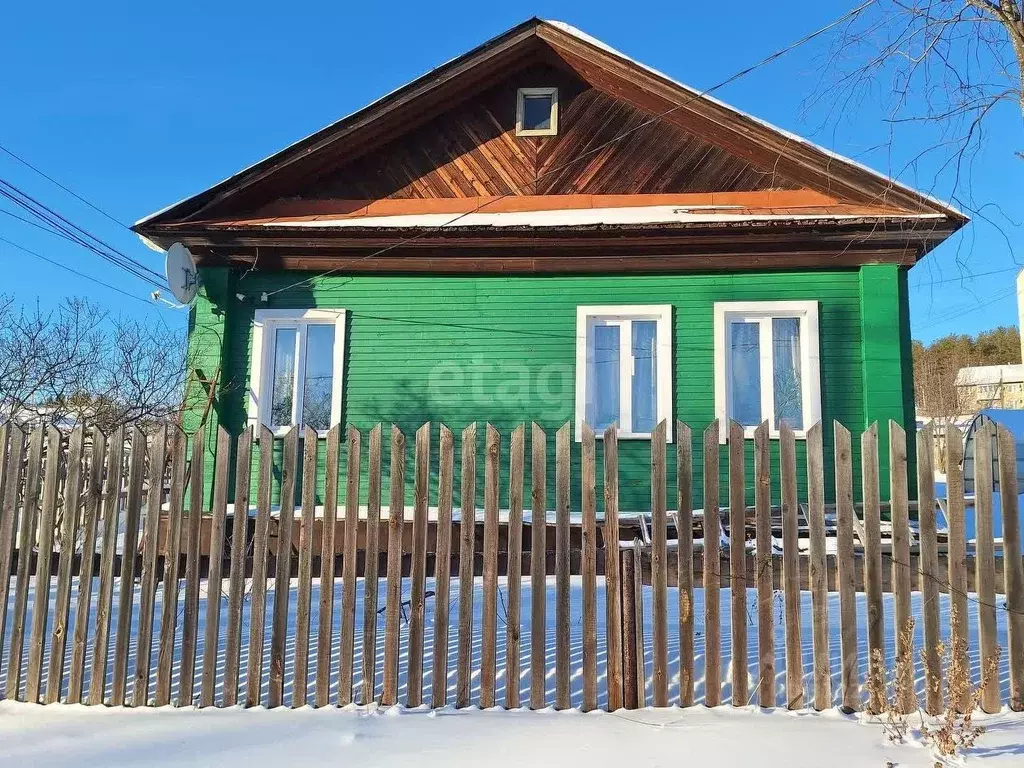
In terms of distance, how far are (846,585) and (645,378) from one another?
573 centimetres

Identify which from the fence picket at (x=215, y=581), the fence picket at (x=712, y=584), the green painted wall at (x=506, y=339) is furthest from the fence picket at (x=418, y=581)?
the green painted wall at (x=506, y=339)

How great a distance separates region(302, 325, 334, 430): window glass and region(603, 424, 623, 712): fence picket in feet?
21.1

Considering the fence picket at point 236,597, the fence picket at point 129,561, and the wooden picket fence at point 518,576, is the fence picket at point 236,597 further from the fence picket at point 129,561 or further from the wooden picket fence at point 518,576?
the fence picket at point 129,561

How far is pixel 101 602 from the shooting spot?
428cm

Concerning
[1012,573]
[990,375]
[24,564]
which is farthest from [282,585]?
[990,375]

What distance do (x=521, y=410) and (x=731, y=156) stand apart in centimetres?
443

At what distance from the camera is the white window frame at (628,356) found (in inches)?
368

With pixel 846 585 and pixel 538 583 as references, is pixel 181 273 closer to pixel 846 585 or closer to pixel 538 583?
pixel 538 583

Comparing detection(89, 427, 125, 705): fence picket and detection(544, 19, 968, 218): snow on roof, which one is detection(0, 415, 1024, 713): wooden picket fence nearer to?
detection(89, 427, 125, 705): fence picket

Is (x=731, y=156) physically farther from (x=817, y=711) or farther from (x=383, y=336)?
(x=817, y=711)

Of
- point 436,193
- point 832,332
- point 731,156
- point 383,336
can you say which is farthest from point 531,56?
point 832,332

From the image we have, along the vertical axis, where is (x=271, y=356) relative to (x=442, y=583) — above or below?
above

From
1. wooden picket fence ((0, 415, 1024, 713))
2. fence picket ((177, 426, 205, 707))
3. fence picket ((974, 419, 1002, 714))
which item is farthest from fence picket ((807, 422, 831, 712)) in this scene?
fence picket ((177, 426, 205, 707))

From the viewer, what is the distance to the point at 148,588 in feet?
13.6
